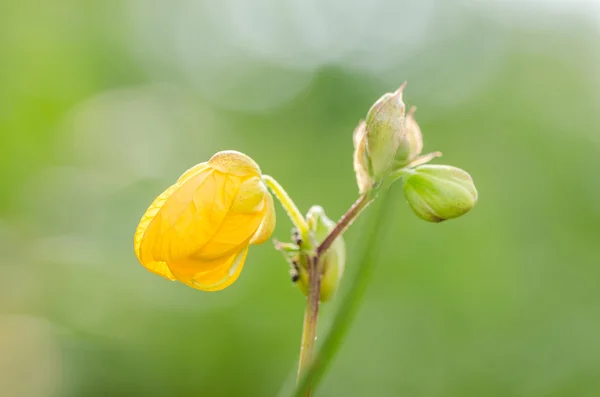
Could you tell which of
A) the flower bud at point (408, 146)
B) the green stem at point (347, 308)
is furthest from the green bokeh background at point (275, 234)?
the green stem at point (347, 308)

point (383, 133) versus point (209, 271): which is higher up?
point (383, 133)

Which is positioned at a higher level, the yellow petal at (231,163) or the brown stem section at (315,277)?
the yellow petal at (231,163)

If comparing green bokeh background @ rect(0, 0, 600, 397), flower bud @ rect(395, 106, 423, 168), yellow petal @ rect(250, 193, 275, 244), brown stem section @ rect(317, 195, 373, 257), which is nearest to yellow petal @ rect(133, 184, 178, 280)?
yellow petal @ rect(250, 193, 275, 244)

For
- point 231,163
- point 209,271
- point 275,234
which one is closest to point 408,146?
point 231,163

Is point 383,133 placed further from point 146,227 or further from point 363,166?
point 146,227

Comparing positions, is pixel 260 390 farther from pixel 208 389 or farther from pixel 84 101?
pixel 84 101

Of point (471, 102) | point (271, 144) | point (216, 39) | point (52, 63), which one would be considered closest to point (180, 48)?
point (216, 39)

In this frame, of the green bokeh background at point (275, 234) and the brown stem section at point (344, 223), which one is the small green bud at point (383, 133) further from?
the green bokeh background at point (275, 234)
